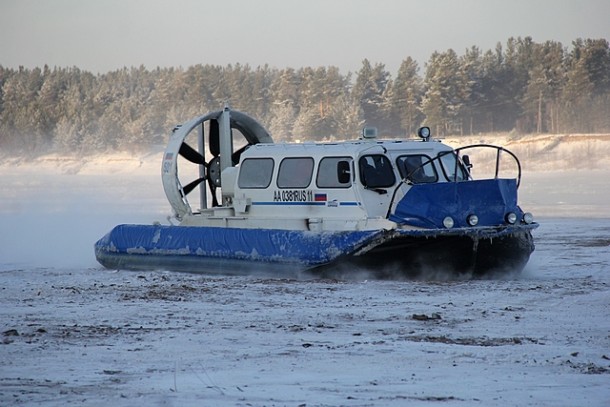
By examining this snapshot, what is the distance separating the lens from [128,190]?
37.6 m

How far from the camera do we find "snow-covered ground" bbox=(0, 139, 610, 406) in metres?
6.93

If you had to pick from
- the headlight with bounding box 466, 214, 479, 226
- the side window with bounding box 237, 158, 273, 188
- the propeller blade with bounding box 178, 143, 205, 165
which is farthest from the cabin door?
the propeller blade with bounding box 178, 143, 205, 165

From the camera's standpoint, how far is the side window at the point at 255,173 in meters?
13.9

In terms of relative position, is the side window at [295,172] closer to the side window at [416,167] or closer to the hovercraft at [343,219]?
the hovercraft at [343,219]

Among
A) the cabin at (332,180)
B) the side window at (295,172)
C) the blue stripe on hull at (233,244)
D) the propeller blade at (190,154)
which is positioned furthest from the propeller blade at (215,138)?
the side window at (295,172)

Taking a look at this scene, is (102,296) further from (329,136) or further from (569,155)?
(329,136)

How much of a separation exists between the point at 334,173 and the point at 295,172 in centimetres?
59

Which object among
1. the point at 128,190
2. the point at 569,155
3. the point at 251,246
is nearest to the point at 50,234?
the point at 251,246

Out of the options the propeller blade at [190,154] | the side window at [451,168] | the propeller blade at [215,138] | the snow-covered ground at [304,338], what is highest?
the propeller blade at [215,138]

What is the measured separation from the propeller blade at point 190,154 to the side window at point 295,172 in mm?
1785

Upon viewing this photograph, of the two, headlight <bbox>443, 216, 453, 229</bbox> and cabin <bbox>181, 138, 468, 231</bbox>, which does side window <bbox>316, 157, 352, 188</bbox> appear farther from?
headlight <bbox>443, 216, 453, 229</bbox>

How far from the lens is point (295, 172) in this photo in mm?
13641

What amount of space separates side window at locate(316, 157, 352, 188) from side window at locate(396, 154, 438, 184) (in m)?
0.58

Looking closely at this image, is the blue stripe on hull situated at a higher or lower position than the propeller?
lower
